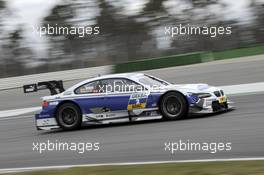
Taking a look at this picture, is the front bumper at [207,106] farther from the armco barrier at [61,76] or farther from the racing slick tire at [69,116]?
the armco barrier at [61,76]

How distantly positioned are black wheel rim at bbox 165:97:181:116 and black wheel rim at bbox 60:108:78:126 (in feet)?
7.34

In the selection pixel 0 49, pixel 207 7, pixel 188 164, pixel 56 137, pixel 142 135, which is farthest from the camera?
pixel 207 7

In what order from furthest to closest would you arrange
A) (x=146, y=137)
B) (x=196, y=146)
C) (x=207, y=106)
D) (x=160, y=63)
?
(x=160, y=63)
(x=207, y=106)
(x=146, y=137)
(x=196, y=146)

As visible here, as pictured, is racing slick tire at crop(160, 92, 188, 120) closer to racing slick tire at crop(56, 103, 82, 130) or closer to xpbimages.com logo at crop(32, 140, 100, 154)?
xpbimages.com logo at crop(32, 140, 100, 154)

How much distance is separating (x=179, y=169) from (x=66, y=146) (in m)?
4.11

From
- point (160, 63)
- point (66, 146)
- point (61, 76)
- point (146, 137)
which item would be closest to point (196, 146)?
point (146, 137)

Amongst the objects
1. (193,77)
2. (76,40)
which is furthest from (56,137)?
(76,40)

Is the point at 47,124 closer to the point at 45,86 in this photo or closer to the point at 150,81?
the point at 45,86

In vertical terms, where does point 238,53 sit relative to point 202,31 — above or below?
below

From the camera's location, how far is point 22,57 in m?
39.7

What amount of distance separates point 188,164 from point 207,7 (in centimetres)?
3795

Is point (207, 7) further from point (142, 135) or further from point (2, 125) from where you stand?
point (142, 135)

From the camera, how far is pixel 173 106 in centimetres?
1192

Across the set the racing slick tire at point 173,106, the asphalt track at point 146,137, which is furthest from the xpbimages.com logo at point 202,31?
the racing slick tire at point 173,106
